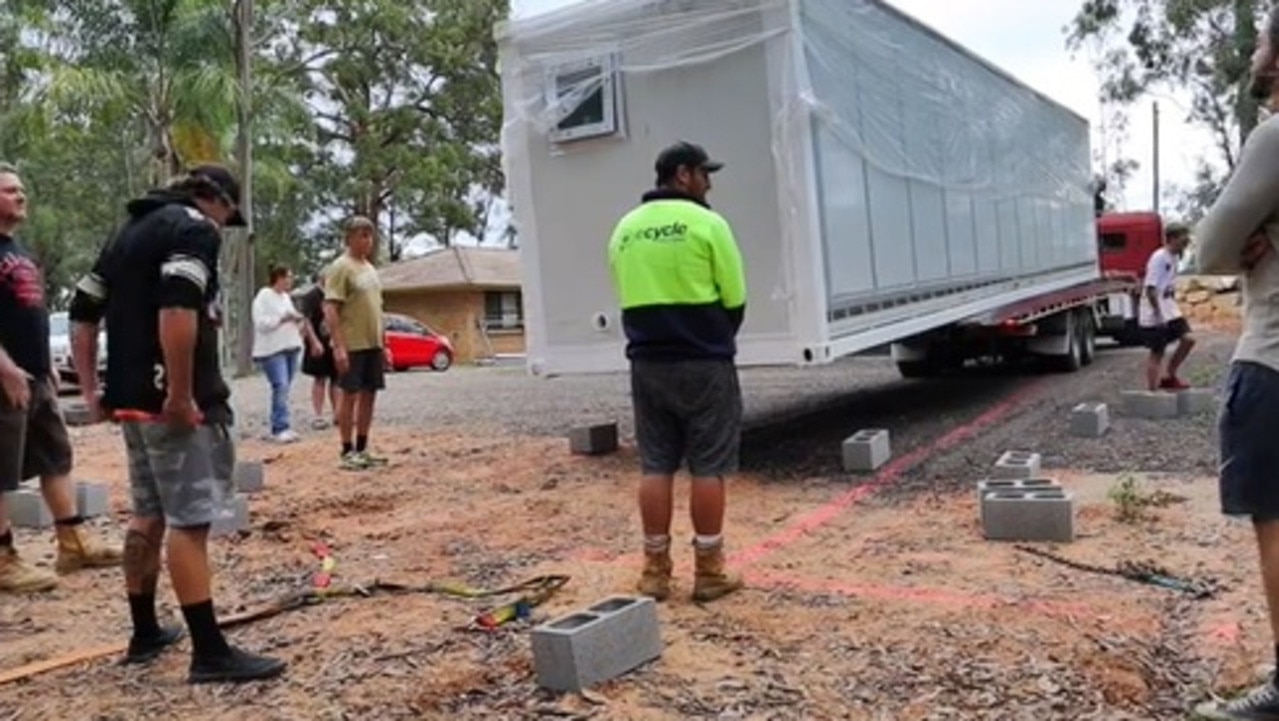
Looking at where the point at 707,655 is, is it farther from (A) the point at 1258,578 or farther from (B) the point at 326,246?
(B) the point at 326,246

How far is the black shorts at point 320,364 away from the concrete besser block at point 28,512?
339 cm

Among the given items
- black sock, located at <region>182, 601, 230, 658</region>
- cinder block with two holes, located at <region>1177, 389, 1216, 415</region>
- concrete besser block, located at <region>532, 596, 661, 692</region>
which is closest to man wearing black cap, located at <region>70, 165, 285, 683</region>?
black sock, located at <region>182, 601, 230, 658</region>

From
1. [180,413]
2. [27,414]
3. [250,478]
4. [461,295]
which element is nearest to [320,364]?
[250,478]

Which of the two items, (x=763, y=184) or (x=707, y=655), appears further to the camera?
(x=763, y=184)

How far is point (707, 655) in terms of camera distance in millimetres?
3799

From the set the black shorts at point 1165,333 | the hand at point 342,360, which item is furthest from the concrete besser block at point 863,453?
the black shorts at point 1165,333

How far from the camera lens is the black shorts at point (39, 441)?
16.8 ft

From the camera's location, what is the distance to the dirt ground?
3461 millimetres

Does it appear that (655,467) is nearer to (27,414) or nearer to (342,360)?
(27,414)

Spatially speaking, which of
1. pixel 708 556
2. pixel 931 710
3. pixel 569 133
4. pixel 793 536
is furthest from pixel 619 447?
pixel 931 710

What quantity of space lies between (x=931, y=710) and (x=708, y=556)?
1.29 m

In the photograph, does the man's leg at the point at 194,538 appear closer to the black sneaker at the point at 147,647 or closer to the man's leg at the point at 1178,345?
the black sneaker at the point at 147,647

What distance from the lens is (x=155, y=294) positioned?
3.72 metres

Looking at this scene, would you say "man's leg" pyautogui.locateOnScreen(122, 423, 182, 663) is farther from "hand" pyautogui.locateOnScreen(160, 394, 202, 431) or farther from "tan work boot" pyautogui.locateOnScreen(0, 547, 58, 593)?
"tan work boot" pyautogui.locateOnScreen(0, 547, 58, 593)
